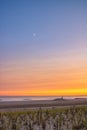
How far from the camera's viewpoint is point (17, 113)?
934 centimetres

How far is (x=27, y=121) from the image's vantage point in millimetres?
9406

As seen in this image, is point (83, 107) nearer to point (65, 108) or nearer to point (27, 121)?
point (65, 108)

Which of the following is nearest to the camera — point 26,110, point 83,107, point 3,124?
point 3,124

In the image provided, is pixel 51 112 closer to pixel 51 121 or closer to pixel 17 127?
pixel 51 121

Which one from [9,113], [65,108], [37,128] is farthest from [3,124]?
[65,108]

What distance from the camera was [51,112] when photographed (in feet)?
32.1

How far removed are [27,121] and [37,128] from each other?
1.04ft

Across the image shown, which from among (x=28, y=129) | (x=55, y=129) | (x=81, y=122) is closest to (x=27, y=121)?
(x=28, y=129)

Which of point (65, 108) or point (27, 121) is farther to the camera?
point (65, 108)

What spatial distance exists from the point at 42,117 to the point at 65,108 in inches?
32.0

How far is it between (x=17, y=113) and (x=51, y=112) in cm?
99

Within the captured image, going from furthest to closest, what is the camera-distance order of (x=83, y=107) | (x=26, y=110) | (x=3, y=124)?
1. (x=83, y=107)
2. (x=26, y=110)
3. (x=3, y=124)

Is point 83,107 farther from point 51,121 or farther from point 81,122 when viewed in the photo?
point 51,121

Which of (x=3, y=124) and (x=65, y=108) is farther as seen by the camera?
(x=65, y=108)
